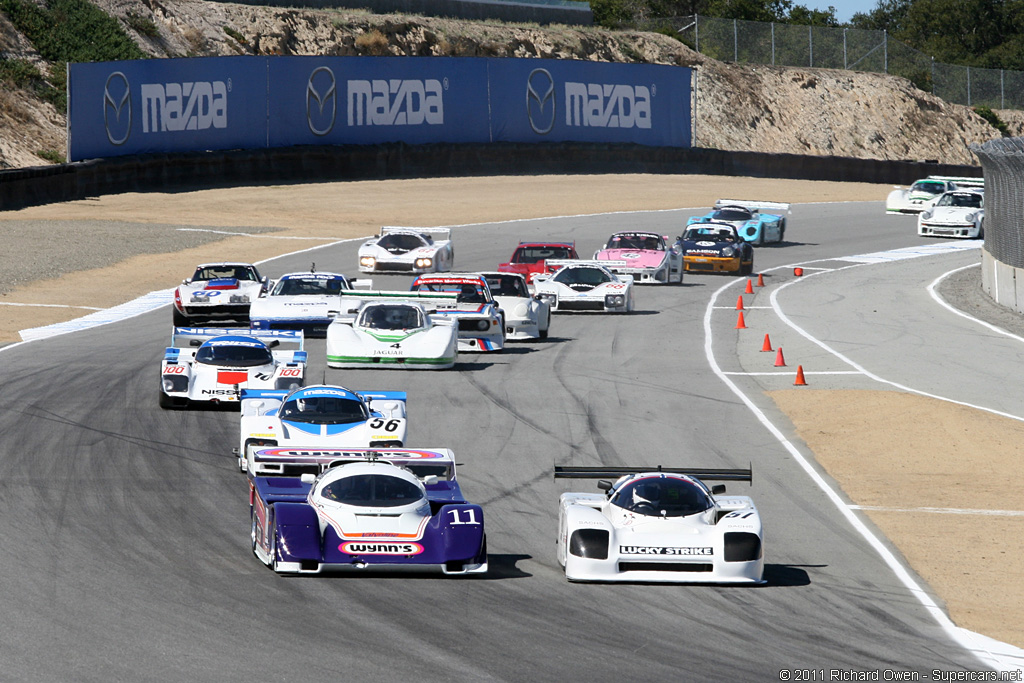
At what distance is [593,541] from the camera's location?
13047 mm

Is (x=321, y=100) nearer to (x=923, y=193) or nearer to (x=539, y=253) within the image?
(x=539, y=253)

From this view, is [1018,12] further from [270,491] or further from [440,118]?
[270,491]

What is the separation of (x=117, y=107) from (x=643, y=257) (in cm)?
2175

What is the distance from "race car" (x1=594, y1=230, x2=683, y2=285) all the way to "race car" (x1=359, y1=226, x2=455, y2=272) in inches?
170

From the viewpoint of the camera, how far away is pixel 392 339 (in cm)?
2491

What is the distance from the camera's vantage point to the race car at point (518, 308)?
2923cm

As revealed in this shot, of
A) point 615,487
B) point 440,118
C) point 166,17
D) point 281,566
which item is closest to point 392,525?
point 281,566

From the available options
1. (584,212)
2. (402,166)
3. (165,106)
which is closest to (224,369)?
(165,106)

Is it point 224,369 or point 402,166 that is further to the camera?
point 402,166

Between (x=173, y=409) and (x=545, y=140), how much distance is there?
44140mm

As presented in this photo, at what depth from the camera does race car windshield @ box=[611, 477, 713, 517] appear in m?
13.5

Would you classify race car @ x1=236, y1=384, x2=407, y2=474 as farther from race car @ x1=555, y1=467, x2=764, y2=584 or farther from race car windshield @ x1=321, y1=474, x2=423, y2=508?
race car @ x1=555, y1=467, x2=764, y2=584

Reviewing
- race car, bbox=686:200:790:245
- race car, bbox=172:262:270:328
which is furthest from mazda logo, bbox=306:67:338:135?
race car, bbox=172:262:270:328

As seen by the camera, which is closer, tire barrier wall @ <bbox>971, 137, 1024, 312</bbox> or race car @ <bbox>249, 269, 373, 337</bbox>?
race car @ <bbox>249, 269, 373, 337</bbox>
